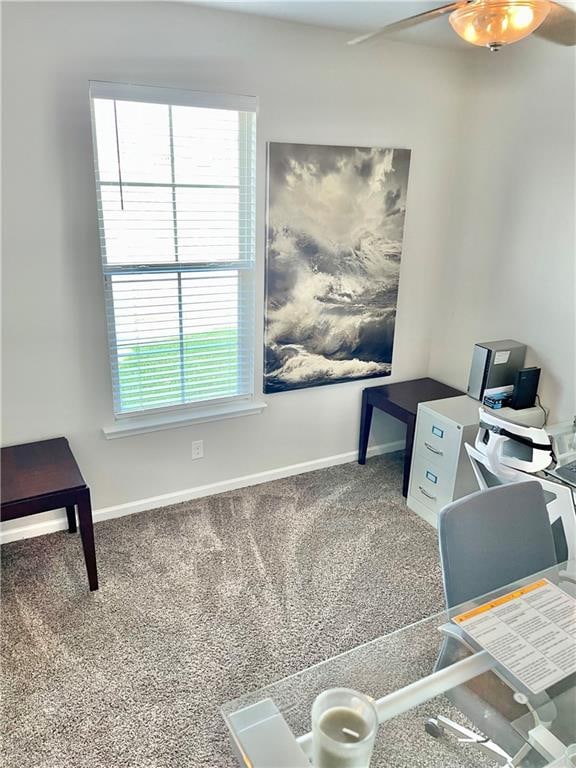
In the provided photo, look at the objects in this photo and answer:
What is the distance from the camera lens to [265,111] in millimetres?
2639

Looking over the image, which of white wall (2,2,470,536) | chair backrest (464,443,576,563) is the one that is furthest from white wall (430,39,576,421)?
chair backrest (464,443,576,563)

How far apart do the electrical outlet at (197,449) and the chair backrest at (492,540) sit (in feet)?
5.72

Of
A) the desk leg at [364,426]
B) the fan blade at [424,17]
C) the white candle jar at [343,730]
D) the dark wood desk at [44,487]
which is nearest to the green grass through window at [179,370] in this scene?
the dark wood desk at [44,487]

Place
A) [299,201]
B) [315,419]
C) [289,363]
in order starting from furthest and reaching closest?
1. [315,419]
2. [289,363]
3. [299,201]

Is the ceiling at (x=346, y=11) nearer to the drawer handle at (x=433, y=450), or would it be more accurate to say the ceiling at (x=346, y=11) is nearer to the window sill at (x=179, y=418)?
the window sill at (x=179, y=418)

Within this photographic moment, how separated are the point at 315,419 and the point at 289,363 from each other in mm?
444

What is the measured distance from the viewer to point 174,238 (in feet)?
8.51

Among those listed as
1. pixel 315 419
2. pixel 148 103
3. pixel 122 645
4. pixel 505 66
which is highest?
pixel 505 66

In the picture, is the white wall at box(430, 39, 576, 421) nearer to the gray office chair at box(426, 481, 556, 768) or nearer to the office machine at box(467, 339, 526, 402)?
the office machine at box(467, 339, 526, 402)

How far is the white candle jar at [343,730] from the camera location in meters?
0.95

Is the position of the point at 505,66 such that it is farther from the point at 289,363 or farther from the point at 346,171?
the point at 289,363

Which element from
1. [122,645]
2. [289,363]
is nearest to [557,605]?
[122,645]

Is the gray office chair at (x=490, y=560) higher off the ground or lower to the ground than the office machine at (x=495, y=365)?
lower

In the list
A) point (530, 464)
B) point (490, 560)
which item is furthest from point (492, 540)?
point (530, 464)
